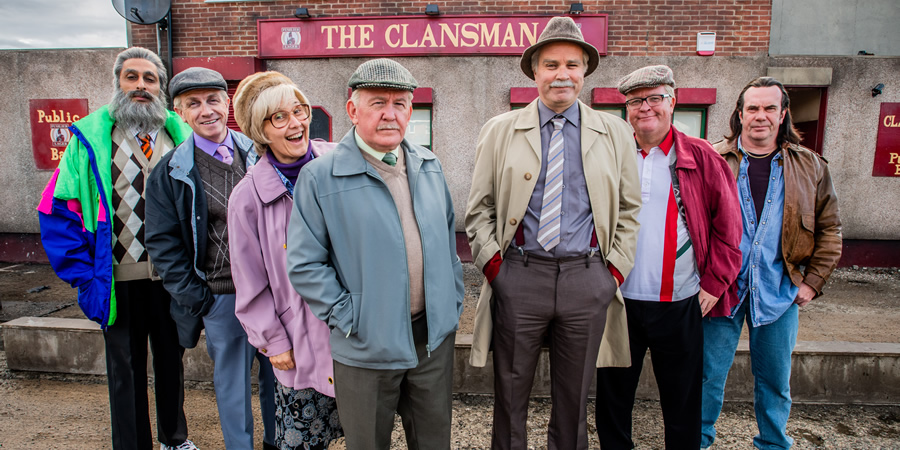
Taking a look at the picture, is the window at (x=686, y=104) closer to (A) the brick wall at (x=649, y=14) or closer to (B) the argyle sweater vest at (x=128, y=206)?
(A) the brick wall at (x=649, y=14)

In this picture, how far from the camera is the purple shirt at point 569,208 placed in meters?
2.32

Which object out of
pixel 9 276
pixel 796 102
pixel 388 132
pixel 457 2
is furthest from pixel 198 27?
pixel 796 102

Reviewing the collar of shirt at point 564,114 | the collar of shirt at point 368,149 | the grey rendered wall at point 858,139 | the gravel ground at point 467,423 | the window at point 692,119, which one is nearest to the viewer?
the collar of shirt at point 368,149

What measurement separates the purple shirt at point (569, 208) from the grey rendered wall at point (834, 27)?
697cm

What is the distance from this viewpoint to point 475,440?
3.18 metres

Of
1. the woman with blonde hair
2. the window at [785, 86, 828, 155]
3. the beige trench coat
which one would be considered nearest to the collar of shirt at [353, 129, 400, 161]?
the woman with blonde hair

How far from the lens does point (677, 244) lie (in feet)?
8.21

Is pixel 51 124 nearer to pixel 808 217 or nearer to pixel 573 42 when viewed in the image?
pixel 573 42

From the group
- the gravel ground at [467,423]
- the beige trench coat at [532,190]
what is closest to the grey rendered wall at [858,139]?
the gravel ground at [467,423]

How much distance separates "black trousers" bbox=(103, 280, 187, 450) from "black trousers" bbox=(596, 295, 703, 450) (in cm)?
243

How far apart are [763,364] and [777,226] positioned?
770 millimetres

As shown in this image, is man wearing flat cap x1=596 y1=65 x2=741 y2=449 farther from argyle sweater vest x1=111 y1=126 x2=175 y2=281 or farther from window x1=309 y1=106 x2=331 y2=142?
window x1=309 y1=106 x2=331 y2=142

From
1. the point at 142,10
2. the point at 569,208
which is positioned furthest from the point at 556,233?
the point at 142,10

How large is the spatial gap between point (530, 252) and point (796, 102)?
Result: 8062 millimetres
